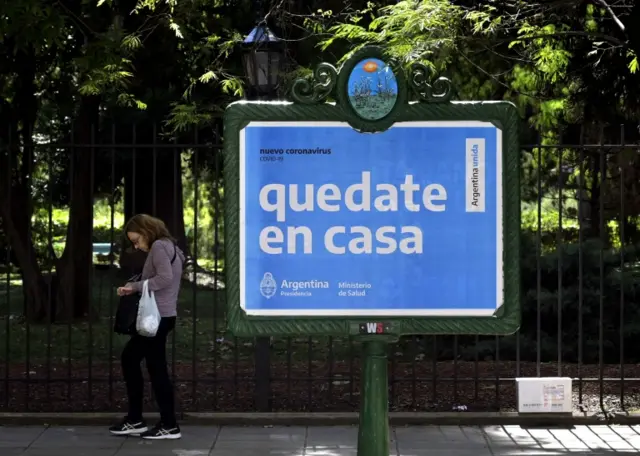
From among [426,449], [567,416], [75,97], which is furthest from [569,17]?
[75,97]

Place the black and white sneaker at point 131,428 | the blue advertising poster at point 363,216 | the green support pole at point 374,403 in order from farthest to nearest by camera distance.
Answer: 1. the black and white sneaker at point 131,428
2. the green support pole at point 374,403
3. the blue advertising poster at point 363,216

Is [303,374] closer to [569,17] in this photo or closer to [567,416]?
[567,416]

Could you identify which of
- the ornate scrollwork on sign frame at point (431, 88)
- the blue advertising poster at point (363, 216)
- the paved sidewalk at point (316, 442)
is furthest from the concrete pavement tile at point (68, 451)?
the ornate scrollwork on sign frame at point (431, 88)

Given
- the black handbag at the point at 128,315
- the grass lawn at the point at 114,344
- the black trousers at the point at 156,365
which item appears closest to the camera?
the black handbag at the point at 128,315

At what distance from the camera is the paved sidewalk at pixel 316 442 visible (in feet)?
26.3

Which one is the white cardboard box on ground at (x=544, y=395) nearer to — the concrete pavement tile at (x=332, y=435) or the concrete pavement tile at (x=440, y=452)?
the concrete pavement tile at (x=440, y=452)

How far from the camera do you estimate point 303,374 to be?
1109cm

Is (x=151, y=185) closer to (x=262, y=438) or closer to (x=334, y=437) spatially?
(x=262, y=438)

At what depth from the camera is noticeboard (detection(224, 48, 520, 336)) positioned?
393 cm

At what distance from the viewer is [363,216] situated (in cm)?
392

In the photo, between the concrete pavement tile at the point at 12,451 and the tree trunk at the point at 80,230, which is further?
the tree trunk at the point at 80,230

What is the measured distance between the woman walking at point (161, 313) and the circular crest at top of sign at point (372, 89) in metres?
4.49

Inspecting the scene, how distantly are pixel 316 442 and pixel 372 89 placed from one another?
195 inches

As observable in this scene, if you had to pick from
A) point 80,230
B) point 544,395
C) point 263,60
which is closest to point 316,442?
point 544,395
